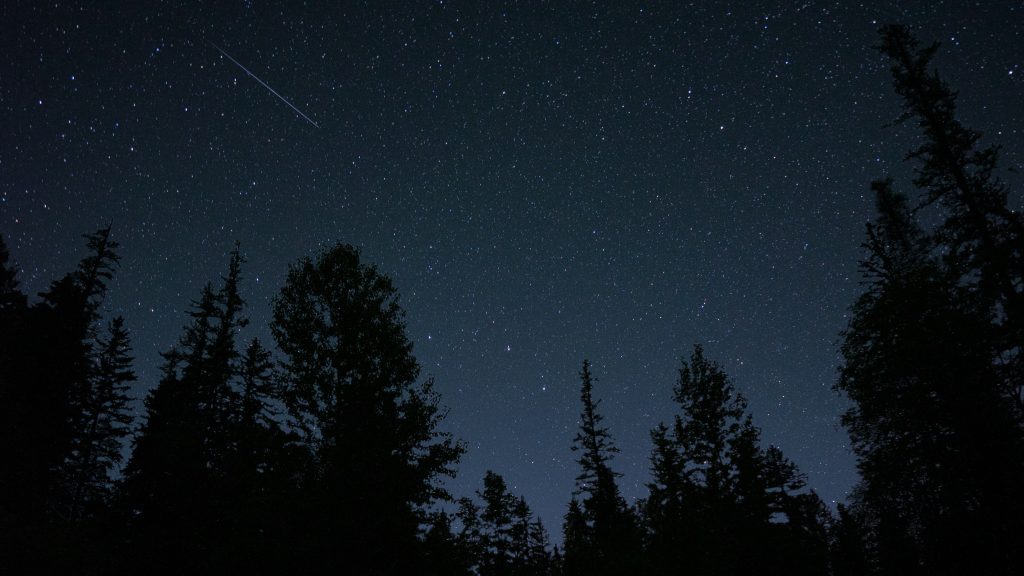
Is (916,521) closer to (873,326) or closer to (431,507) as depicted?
(873,326)

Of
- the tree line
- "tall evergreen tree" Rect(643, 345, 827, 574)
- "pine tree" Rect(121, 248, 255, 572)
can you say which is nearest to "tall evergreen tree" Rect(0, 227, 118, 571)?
the tree line

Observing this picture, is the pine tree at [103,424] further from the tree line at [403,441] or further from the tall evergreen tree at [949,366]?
the tall evergreen tree at [949,366]

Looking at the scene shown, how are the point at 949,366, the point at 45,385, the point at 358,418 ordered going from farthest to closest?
1. the point at 45,385
2. the point at 949,366
3. the point at 358,418

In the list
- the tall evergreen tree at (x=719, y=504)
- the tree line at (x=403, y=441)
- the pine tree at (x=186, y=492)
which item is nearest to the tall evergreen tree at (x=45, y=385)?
the tree line at (x=403, y=441)

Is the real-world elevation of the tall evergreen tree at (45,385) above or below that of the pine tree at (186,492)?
above

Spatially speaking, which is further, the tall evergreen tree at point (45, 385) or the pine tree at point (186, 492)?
the tall evergreen tree at point (45, 385)

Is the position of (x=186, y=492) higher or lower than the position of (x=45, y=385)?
lower

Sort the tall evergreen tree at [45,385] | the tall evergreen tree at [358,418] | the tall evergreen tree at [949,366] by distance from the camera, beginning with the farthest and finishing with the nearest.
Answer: the tall evergreen tree at [45,385]
the tall evergreen tree at [949,366]
the tall evergreen tree at [358,418]

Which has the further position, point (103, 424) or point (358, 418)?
point (103, 424)

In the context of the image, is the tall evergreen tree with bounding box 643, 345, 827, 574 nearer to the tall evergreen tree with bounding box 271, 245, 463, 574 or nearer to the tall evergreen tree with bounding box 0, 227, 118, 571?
the tall evergreen tree with bounding box 271, 245, 463, 574

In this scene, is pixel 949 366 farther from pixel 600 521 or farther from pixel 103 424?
pixel 103 424

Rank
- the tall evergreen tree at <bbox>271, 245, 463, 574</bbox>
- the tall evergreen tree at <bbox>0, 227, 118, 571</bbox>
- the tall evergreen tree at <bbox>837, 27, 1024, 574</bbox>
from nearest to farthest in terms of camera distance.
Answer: the tall evergreen tree at <bbox>271, 245, 463, 574</bbox>, the tall evergreen tree at <bbox>837, 27, 1024, 574</bbox>, the tall evergreen tree at <bbox>0, 227, 118, 571</bbox>

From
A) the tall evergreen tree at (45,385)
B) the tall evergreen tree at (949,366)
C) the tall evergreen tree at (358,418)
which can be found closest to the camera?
the tall evergreen tree at (358,418)

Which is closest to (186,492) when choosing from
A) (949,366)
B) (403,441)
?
(403,441)
